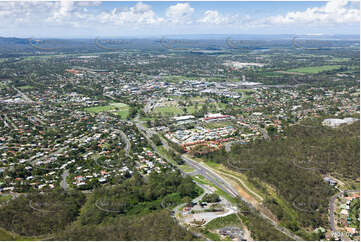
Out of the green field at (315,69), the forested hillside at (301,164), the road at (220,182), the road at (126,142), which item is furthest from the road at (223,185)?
the green field at (315,69)

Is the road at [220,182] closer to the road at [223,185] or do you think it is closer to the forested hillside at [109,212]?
the road at [223,185]

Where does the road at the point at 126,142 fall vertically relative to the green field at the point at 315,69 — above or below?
below

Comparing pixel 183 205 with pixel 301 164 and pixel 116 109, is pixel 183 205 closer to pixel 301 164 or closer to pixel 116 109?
pixel 301 164

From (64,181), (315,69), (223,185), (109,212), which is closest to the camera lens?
(109,212)

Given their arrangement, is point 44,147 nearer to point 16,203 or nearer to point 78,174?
point 78,174

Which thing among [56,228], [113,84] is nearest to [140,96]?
[113,84]

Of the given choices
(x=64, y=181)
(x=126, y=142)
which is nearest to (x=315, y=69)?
Result: (x=126, y=142)

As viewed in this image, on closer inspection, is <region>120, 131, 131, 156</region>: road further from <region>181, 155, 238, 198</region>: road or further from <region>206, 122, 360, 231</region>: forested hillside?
<region>206, 122, 360, 231</region>: forested hillside

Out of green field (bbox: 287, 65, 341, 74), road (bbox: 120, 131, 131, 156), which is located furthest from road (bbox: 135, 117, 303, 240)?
green field (bbox: 287, 65, 341, 74)
